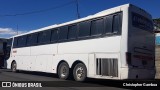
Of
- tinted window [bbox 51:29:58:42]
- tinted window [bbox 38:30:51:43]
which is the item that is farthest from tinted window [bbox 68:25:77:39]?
tinted window [bbox 38:30:51:43]

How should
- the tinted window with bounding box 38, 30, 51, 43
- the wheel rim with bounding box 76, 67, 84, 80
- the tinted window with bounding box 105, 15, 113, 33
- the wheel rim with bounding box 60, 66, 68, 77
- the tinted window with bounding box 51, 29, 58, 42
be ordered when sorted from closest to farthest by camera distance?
the tinted window with bounding box 105, 15, 113, 33 → the wheel rim with bounding box 76, 67, 84, 80 → the wheel rim with bounding box 60, 66, 68, 77 → the tinted window with bounding box 51, 29, 58, 42 → the tinted window with bounding box 38, 30, 51, 43

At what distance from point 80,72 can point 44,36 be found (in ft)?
14.9

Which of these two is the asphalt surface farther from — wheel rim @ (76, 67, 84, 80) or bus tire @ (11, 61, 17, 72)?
bus tire @ (11, 61, 17, 72)

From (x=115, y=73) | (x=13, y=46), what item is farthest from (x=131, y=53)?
(x=13, y=46)

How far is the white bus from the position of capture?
11453 mm

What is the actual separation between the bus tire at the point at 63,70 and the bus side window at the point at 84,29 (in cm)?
197

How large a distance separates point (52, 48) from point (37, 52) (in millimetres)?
2032

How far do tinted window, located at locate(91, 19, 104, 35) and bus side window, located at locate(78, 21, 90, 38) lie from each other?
324 millimetres

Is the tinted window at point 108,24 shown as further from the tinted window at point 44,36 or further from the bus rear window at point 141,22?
the tinted window at point 44,36

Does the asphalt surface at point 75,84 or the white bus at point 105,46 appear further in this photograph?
the asphalt surface at point 75,84

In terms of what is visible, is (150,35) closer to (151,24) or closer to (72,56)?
(151,24)

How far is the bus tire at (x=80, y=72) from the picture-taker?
1341 centimetres

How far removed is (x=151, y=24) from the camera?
13.4 meters

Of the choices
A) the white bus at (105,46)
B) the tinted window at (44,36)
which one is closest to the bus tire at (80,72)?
the white bus at (105,46)
